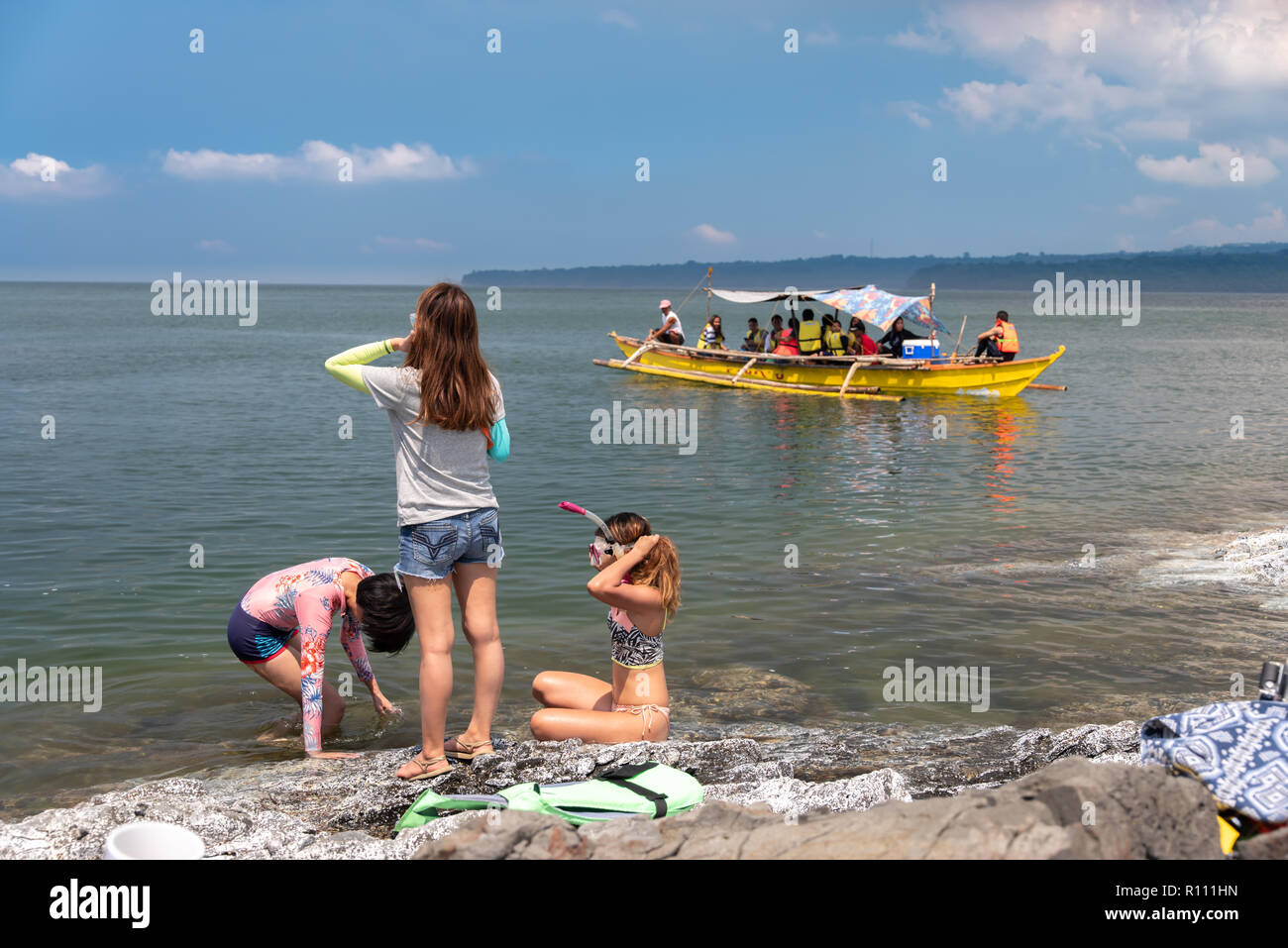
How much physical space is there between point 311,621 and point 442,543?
3.91 ft

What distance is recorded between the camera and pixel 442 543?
490 cm

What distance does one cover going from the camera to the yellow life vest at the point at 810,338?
28031 mm

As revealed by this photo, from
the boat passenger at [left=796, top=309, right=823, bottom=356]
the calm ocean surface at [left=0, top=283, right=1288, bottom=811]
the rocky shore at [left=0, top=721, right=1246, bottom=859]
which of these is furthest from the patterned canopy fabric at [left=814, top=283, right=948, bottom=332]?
the rocky shore at [left=0, top=721, right=1246, bottom=859]

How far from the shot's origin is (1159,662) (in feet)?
26.4

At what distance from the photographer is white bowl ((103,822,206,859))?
348cm

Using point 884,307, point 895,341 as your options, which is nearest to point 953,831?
point 884,307

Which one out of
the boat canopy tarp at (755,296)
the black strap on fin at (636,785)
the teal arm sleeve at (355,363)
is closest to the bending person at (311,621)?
the teal arm sleeve at (355,363)

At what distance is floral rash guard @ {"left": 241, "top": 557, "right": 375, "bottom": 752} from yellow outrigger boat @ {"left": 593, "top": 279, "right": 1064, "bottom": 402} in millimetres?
22056

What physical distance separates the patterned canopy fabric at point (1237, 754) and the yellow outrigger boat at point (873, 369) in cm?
2279

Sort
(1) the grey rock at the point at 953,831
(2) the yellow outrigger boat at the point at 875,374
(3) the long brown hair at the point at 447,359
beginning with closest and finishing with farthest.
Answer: (1) the grey rock at the point at 953,831
(3) the long brown hair at the point at 447,359
(2) the yellow outrigger boat at the point at 875,374

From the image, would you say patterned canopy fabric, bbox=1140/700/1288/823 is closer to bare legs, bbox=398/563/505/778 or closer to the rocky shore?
the rocky shore

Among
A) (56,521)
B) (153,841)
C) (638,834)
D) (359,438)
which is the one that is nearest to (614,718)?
(638,834)

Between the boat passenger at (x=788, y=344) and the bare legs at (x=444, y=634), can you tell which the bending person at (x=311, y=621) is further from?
the boat passenger at (x=788, y=344)

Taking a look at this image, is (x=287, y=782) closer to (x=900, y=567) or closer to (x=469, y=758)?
(x=469, y=758)
